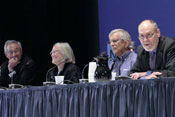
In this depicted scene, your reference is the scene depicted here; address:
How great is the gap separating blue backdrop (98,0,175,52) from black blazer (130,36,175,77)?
1278 millimetres

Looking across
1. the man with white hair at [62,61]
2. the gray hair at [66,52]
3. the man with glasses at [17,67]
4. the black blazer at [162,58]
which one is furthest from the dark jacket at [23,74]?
the black blazer at [162,58]

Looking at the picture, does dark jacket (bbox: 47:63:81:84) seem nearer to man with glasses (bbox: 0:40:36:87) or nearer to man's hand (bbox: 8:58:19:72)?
man with glasses (bbox: 0:40:36:87)

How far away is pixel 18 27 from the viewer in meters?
6.89

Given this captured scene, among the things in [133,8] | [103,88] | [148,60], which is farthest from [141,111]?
[133,8]

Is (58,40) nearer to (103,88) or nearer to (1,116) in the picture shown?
(1,116)

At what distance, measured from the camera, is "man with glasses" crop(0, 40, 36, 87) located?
215 inches

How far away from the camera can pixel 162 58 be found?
4188mm

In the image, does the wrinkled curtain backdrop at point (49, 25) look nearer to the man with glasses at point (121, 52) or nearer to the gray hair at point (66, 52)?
the gray hair at point (66, 52)

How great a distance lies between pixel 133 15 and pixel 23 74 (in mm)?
1631

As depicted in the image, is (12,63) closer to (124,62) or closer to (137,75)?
(124,62)

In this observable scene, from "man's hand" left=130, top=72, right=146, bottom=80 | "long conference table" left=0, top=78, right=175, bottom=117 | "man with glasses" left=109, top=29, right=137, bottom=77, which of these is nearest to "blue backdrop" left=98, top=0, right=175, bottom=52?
"man with glasses" left=109, top=29, right=137, bottom=77

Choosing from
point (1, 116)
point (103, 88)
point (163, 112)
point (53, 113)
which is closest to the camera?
point (163, 112)

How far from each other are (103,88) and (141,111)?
1.20 ft

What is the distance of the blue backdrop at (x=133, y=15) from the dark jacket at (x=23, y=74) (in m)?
1.25
